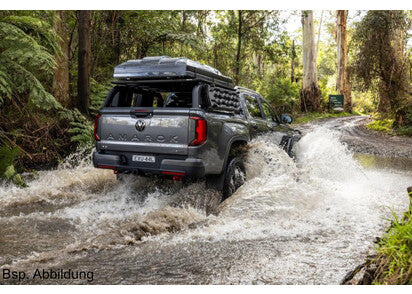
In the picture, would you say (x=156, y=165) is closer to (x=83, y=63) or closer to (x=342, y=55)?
(x=83, y=63)

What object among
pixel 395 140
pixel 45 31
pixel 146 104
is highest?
pixel 45 31

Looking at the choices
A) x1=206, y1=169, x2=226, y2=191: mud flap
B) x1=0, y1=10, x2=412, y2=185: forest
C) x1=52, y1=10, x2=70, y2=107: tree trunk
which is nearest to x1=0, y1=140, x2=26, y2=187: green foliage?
x1=0, y1=10, x2=412, y2=185: forest

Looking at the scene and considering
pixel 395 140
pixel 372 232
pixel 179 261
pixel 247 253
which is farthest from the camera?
pixel 395 140

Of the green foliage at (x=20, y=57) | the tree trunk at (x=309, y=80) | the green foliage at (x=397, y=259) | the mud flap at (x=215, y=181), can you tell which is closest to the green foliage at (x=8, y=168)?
the green foliage at (x=20, y=57)

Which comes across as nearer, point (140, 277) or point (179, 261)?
point (140, 277)

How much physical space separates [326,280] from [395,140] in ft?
48.0

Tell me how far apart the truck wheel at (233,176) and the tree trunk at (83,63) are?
20.0 ft

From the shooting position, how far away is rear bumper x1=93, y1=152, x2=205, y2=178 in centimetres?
476

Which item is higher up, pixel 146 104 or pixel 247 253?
pixel 146 104

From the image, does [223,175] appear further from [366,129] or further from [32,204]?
[366,129]

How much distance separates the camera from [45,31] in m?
8.23

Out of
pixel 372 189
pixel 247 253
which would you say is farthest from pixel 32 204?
pixel 372 189

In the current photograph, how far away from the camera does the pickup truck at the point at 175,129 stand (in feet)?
15.8

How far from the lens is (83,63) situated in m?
10.2
